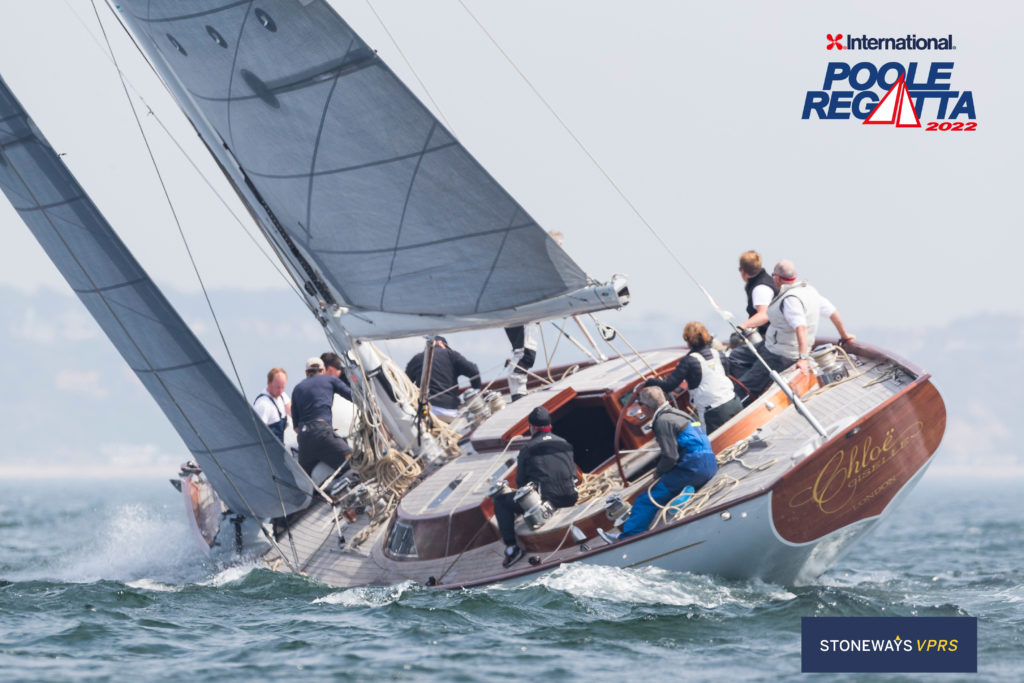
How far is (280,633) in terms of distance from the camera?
773 cm

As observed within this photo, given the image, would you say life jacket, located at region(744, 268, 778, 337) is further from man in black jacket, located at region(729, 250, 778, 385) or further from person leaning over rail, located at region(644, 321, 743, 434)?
person leaning over rail, located at region(644, 321, 743, 434)

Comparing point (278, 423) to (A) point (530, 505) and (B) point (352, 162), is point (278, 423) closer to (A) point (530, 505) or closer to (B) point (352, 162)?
(B) point (352, 162)

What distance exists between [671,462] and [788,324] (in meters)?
2.08

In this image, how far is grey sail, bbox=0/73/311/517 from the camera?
32.1 feet

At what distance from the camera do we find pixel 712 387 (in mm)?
8945

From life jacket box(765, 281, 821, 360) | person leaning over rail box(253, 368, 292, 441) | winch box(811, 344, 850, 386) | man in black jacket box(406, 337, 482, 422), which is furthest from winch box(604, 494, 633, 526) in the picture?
person leaning over rail box(253, 368, 292, 441)

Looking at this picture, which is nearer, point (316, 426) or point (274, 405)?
point (316, 426)

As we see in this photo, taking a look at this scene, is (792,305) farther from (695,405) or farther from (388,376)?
(388,376)

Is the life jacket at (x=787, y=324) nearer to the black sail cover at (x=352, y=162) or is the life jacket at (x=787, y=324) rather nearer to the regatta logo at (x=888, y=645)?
the black sail cover at (x=352, y=162)

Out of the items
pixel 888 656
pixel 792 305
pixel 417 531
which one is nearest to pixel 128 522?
pixel 417 531

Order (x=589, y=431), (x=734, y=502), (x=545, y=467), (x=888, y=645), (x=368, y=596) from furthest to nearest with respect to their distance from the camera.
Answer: (x=589, y=431) < (x=368, y=596) < (x=545, y=467) < (x=734, y=502) < (x=888, y=645)

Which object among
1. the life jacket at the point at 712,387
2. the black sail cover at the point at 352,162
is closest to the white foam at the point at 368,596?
the black sail cover at the point at 352,162

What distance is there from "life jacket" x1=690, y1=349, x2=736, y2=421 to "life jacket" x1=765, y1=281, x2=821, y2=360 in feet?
2.78

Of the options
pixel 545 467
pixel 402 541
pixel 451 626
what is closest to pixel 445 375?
pixel 402 541
